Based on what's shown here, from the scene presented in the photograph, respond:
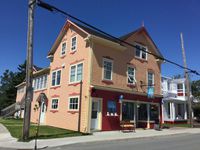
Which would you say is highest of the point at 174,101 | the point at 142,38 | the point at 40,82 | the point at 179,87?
the point at 142,38

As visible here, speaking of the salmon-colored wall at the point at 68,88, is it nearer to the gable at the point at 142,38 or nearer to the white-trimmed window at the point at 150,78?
the gable at the point at 142,38

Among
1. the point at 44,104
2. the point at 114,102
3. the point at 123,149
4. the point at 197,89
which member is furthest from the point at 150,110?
the point at 197,89

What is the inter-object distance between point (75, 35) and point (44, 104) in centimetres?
884

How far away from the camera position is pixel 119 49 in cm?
2316

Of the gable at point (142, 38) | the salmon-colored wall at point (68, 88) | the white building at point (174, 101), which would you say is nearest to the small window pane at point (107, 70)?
the salmon-colored wall at point (68, 88)

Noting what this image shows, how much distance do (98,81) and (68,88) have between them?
3.50 metres

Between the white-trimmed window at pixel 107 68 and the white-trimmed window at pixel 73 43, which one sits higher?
the white-trimmed window at pixel 73 43

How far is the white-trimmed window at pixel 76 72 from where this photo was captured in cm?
2186

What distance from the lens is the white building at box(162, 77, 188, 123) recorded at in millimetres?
35438

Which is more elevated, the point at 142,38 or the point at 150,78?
the point at 142,38

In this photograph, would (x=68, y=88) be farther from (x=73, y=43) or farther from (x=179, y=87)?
(x=179, y=87)

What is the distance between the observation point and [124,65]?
2336 centimetres

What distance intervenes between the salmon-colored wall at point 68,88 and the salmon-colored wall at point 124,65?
0.92 metres

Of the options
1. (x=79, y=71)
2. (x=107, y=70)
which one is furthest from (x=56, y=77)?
(x=107, y=70)
